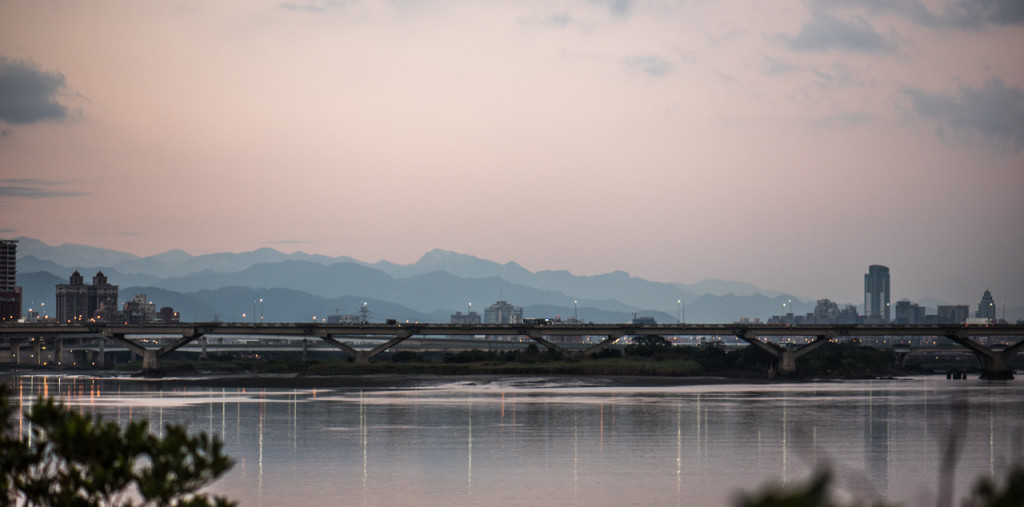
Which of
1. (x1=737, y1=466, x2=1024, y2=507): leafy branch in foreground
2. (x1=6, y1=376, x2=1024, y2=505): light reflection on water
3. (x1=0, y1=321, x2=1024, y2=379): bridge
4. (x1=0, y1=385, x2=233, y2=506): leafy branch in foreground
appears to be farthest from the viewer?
(x1=0, y1=321, x2=1024, y2=379): bridge

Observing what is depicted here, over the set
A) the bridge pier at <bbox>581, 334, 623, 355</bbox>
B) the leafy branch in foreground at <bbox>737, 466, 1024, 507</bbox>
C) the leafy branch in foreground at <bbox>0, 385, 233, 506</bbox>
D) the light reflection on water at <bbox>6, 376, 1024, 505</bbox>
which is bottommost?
the light reflection on water at <bbox>6, 376, 1024, 505</bbox>

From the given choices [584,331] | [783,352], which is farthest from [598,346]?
[783,352]

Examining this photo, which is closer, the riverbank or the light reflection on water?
the light reflection on water

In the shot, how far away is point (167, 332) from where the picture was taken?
520 feet

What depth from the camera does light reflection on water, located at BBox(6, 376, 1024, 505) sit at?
4091 centimetres

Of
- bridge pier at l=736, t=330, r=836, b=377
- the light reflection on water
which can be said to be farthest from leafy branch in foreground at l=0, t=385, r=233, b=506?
bridge pier at l=736, t=330, r=836, b=377

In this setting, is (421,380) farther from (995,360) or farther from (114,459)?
(114,459)

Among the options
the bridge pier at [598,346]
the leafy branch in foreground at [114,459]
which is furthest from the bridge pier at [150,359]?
the leafy branch in foreground at [114,459]

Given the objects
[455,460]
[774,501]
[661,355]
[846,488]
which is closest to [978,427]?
[846,488]

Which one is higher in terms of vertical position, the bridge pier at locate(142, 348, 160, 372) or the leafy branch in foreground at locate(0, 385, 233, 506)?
the leafy branch in foreground at locate(0, 385, 233, 506)

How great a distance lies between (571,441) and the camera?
56656 mm

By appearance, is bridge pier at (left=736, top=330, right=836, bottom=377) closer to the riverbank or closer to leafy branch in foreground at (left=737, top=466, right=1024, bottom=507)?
the riverbank

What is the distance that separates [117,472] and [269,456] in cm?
3230

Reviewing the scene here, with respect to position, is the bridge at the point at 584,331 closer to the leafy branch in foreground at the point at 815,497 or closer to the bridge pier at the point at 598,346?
the bridge pier at the point at 598,346
